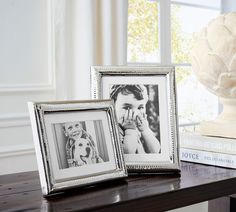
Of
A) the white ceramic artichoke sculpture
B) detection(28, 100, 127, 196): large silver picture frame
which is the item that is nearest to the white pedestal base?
the white ceramic artichoke sculpture

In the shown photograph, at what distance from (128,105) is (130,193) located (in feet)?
0.86

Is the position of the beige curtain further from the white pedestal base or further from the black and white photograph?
the black and white photograph

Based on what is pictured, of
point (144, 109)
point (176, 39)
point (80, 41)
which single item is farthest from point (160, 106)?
point (176, 39)

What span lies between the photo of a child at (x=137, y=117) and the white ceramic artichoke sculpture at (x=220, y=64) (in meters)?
0.20

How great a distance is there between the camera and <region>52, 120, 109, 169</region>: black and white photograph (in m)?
0.97

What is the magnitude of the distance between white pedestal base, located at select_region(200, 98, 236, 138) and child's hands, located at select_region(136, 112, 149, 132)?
0.27 metres

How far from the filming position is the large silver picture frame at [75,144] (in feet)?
3.05

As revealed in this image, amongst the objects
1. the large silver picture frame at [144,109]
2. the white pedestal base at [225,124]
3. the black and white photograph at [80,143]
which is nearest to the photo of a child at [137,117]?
the large silver picture frame at [144,109]

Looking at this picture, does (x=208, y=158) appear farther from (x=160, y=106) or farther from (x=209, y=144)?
(x=160, y=106)

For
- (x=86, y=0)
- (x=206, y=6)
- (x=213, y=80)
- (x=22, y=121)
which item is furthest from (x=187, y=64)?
(x=213, y=80)

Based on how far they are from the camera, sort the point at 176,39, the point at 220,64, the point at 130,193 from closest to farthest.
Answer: the point at 130,193
the point at 220,64
the point at 176,39

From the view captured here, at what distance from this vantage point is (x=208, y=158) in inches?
49.8

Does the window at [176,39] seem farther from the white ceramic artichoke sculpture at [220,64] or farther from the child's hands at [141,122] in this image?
the child's hands at [141,122]

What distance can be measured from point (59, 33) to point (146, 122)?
0.81m
